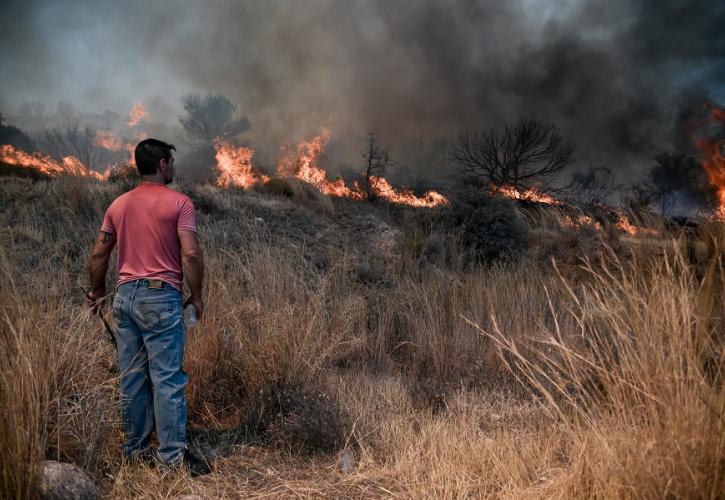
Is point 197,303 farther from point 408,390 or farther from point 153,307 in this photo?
point 408,390

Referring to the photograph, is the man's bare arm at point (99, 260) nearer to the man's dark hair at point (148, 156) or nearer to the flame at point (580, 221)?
the man's dark hair at point (148, 156)

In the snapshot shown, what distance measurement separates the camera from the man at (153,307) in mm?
3500

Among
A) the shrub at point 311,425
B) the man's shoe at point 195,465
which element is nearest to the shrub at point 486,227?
the shrub at point 311,425

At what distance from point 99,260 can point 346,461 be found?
2352 millimetres

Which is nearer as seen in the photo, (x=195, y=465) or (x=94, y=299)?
(x=195, y=465)

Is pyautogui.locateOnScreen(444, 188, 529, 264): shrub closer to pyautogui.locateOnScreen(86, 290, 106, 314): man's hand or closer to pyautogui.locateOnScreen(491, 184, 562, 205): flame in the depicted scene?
pyautogui.locateOnScreen(86, 290, 106, 314): man's hand

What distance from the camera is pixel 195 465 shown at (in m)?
3.61

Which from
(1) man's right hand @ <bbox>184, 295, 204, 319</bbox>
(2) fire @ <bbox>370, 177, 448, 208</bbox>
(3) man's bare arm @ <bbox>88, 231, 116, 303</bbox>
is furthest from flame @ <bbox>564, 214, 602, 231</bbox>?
(2) fire @ <bbox>370, 177, 448, 208</bbox>

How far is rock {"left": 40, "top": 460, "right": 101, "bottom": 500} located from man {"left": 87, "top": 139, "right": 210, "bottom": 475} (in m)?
0.70

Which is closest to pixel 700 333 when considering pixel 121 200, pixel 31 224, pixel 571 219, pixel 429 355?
pixel 121 200

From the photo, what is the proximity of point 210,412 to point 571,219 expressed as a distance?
8598 mm

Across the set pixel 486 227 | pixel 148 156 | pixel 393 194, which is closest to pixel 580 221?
pixel 486 227

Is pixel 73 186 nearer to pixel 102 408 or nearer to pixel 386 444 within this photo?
pixel 102 408

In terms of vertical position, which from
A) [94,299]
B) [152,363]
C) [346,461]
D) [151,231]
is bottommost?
[346,461]
